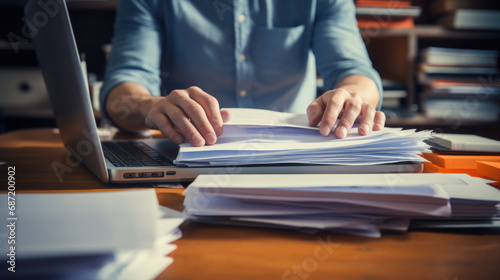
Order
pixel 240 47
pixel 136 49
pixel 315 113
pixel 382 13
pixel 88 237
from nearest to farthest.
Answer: pixel 88 237 → pixel 315 113 → pixel 136 49 → pixel 240 47 → pixel 382 13

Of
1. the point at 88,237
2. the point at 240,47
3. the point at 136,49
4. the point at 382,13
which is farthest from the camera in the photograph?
the point at 382,13

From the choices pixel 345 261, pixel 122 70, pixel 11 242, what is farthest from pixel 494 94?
pixel 11 242

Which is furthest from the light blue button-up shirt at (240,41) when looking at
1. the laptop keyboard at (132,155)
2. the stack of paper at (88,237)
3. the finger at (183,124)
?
the stack of paper at (88,237)

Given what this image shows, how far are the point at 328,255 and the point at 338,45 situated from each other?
863mm

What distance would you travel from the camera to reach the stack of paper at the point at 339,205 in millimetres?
364

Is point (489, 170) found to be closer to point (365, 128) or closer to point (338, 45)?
point (365, 128)

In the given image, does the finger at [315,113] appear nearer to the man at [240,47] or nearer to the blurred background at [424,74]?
the man at [240,47]

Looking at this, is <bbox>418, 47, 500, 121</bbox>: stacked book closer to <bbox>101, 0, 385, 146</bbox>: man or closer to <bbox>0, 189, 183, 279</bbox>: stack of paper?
<bbox>101, 0, 385, 146</bbox>: man

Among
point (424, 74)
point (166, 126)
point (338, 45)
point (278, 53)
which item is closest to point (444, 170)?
point (166, 126)

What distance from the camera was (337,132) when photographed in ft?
1.81

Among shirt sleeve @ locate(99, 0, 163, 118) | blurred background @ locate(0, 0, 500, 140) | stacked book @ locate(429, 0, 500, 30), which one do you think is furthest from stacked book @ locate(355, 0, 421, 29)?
shirt sleeve @ locate(99, 0, 163, 118)

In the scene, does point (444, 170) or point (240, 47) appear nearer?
point (444, 170)

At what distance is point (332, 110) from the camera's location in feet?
1.90

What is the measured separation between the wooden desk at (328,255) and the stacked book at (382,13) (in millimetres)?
1542
